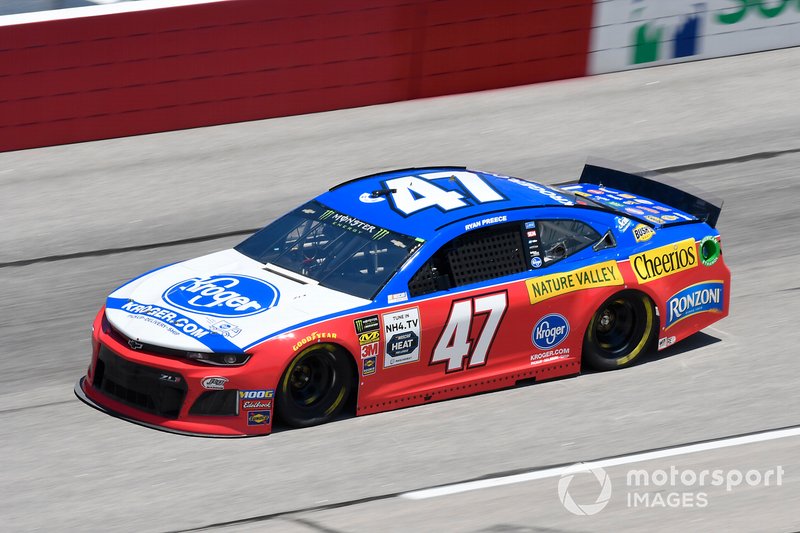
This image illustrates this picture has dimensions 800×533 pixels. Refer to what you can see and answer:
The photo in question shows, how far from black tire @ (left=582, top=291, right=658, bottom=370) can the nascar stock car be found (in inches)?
0.5

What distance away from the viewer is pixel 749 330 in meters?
9.97

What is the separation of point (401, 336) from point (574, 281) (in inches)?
57.8

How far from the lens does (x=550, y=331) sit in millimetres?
8758

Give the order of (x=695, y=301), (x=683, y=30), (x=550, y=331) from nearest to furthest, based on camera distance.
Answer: (x=550, y=331) < (x=695, y=301) < (x=683, y=30)

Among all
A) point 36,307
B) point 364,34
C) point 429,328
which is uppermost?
point 364,34

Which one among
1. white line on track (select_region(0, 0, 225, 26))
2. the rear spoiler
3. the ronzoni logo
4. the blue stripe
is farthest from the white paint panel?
the blue stripe

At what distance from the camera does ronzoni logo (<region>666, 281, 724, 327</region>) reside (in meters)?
9.37

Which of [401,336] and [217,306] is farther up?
[217,306]

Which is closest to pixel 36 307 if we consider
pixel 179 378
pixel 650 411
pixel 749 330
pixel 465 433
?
pixel 179 378

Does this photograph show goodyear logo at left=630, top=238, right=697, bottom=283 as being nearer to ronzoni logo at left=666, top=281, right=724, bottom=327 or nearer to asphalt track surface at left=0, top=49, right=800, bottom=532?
ronzoni logo at left=666, top=281, right=724, bottom=327

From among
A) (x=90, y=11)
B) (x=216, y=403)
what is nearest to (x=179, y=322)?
(x=216, y=403)

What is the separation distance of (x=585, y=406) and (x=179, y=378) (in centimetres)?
276

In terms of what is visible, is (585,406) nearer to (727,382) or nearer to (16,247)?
(727,382)

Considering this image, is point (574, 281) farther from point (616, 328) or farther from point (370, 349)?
point (370, 349)
